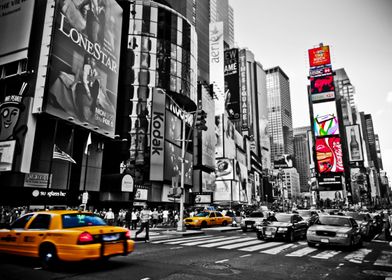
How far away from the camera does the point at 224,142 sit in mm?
92562

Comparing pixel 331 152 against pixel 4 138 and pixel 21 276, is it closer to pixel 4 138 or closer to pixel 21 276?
pixel 4 138

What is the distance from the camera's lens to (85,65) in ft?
113

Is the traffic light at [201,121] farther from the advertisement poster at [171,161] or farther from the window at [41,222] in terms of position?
the advertisement poster at [171,161]

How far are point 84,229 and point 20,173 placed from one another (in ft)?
90.9

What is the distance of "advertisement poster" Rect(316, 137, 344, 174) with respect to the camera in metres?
105

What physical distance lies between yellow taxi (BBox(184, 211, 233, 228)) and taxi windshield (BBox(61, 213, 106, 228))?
1850 centimetres

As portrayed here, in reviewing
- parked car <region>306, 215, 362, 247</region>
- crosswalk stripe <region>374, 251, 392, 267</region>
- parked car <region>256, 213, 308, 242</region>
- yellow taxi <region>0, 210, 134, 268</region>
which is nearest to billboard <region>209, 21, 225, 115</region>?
parked car <region>256, 213, 308, 242</region>

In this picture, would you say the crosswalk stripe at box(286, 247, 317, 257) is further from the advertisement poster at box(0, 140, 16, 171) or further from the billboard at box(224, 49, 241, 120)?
the billboard at box(224, 49, 241, 120)

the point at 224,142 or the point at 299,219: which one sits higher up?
the point at 224,142

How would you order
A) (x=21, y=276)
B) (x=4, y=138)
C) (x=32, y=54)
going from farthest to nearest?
1. (x=32, y=54)
2. (x=4, y=138)
3. (x=21, y=276)

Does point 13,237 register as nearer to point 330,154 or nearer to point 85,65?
point 85,65

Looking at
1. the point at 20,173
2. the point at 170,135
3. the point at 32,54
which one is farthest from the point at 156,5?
the point at 20,173

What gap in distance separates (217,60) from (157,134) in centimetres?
5320

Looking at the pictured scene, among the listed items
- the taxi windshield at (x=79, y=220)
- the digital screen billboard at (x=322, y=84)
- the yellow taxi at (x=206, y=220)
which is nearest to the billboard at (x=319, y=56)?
the digital screen billboard at (x=322, y=84)
